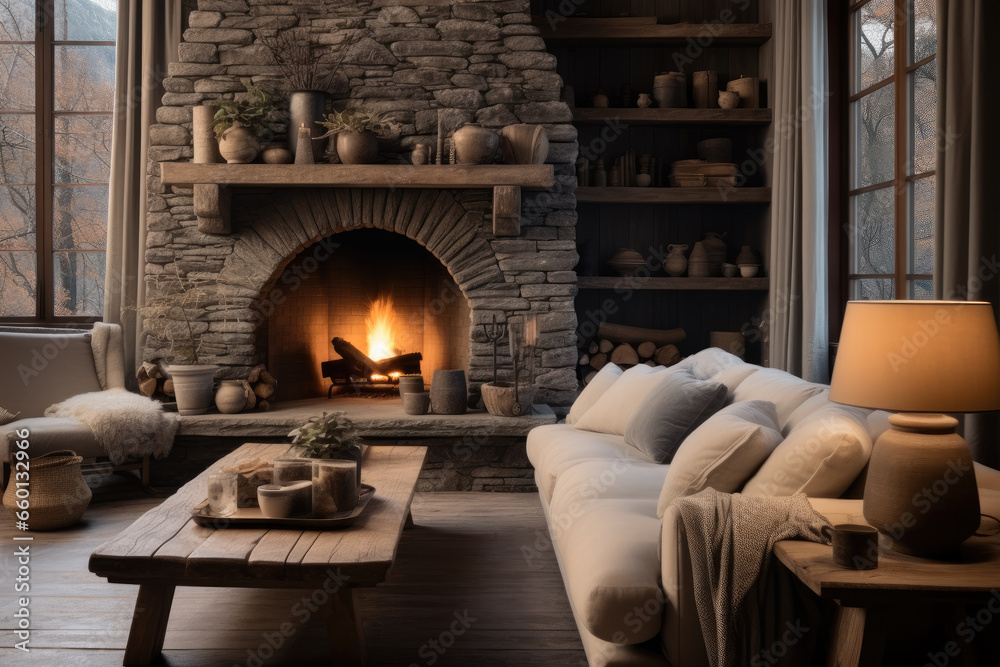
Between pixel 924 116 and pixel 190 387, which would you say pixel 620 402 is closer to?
pixel 924 116

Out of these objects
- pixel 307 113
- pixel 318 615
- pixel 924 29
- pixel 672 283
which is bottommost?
pixel 318 615

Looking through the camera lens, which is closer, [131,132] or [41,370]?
[41,370]

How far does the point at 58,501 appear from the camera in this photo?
11.4 ft

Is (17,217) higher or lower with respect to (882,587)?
higher

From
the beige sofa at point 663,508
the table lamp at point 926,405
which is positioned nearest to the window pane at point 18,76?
the beige sofa at point 663,508

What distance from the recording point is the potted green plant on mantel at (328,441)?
8.62ft

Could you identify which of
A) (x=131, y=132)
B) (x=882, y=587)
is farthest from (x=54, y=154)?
(x=882, y=587)

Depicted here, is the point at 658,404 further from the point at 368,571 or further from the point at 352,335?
the point at 352,335

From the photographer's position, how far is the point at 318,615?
8.81ft

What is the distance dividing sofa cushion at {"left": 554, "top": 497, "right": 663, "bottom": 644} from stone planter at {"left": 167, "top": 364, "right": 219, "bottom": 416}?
2.87 m

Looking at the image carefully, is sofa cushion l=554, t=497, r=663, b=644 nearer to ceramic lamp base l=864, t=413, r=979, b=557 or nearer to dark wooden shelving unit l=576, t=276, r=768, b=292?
ceramic lamp base l=864, t=413, r=979, b=557

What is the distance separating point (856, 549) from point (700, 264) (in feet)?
12.4

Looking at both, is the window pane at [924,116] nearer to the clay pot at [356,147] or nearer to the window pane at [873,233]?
the window pane at [873,233]

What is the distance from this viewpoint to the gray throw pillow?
9.45ft
